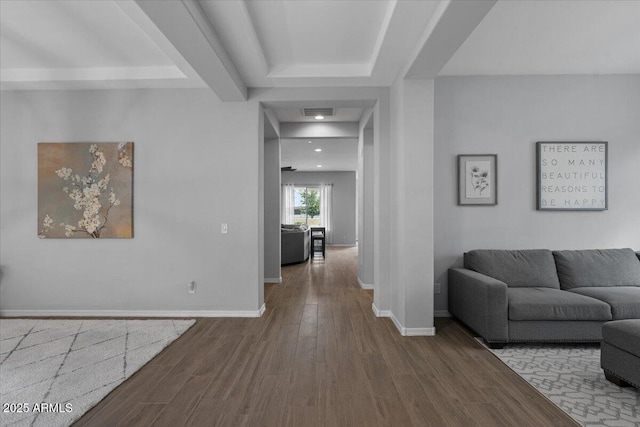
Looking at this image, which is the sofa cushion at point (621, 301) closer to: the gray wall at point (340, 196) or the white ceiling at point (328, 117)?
the white ceiling at point (328, 117)

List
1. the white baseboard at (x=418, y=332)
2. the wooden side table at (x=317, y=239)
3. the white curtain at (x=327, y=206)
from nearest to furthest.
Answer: the white baseboard at (x=418, y=332) < the wooden side table at (x=317, y=239) < the white curtain at (x=327, y=206)

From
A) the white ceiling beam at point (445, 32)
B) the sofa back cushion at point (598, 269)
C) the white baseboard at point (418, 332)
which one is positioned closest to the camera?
the white ceiling beam at point (445, 32)

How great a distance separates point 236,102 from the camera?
390 cm

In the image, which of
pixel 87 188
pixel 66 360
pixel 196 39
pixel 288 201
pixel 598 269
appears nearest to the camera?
pixel 196 39

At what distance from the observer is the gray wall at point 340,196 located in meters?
12.2

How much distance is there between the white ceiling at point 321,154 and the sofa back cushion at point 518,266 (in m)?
3.51

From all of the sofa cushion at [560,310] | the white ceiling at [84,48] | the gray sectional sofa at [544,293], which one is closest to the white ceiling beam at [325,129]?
the white ceiling at [84,48]

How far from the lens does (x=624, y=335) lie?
2.20 meters

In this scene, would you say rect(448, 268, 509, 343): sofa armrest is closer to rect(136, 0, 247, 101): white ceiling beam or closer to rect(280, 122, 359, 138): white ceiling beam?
rect(136, 0, 247, 101): white ceiling beam

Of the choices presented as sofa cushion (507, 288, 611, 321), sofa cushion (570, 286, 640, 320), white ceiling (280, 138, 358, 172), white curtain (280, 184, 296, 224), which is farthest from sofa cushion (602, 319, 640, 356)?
white curtain (280, 184, 296, 224)

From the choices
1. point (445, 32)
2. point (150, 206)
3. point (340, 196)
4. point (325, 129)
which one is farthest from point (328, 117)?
point (340, 196)

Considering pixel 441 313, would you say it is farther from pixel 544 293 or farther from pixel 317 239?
pixel 317 239

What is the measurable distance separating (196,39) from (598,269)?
4280 millimetres

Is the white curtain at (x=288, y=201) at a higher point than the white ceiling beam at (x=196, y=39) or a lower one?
lower
